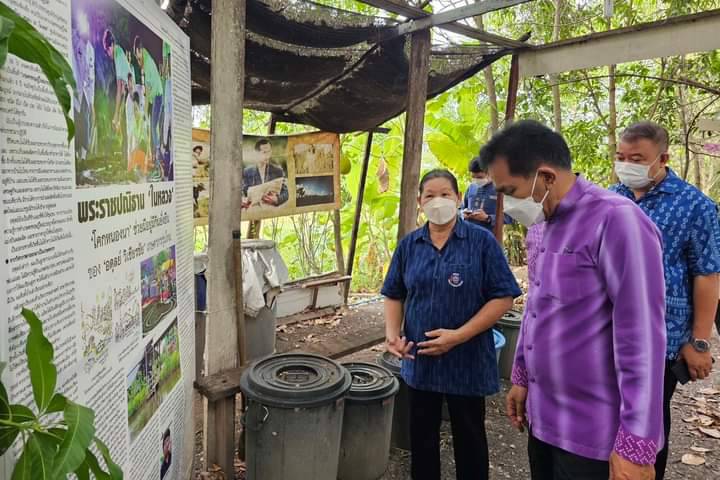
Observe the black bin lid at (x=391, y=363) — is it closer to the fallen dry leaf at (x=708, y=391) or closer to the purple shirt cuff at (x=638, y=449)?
the purple shirt cuff at (x=638, y=449)

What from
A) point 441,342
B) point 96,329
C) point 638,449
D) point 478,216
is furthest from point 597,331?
point 478,216

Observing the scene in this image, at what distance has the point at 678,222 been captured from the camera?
2.32 m

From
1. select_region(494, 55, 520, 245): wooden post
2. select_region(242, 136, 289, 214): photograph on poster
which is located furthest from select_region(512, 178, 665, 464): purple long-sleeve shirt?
select_region(242, 136, 289, 214): photograph on poster

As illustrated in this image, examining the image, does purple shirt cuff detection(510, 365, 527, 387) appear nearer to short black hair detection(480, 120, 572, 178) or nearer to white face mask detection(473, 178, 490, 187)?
short black hair detection(480, 120, 572, 178)

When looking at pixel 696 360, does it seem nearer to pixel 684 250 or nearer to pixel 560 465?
pixel 684 250

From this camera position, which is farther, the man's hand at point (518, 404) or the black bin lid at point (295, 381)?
the black bin lid at point (295, 381)

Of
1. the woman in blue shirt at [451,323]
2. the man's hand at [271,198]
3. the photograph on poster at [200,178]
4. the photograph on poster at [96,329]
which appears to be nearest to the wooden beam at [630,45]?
the woman in blue shirt at [451,323]

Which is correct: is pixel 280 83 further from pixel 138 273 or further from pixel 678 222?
pixel 678 222

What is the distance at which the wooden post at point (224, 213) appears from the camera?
2668 mm

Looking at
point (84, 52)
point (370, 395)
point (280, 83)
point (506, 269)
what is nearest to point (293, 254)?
point (280, 83)

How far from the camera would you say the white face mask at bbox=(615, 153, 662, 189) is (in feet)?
8.00

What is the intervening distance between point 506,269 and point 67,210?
1.86 m

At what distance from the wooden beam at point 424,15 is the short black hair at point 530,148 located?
187 cm

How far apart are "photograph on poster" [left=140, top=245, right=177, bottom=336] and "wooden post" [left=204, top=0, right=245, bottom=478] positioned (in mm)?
462
